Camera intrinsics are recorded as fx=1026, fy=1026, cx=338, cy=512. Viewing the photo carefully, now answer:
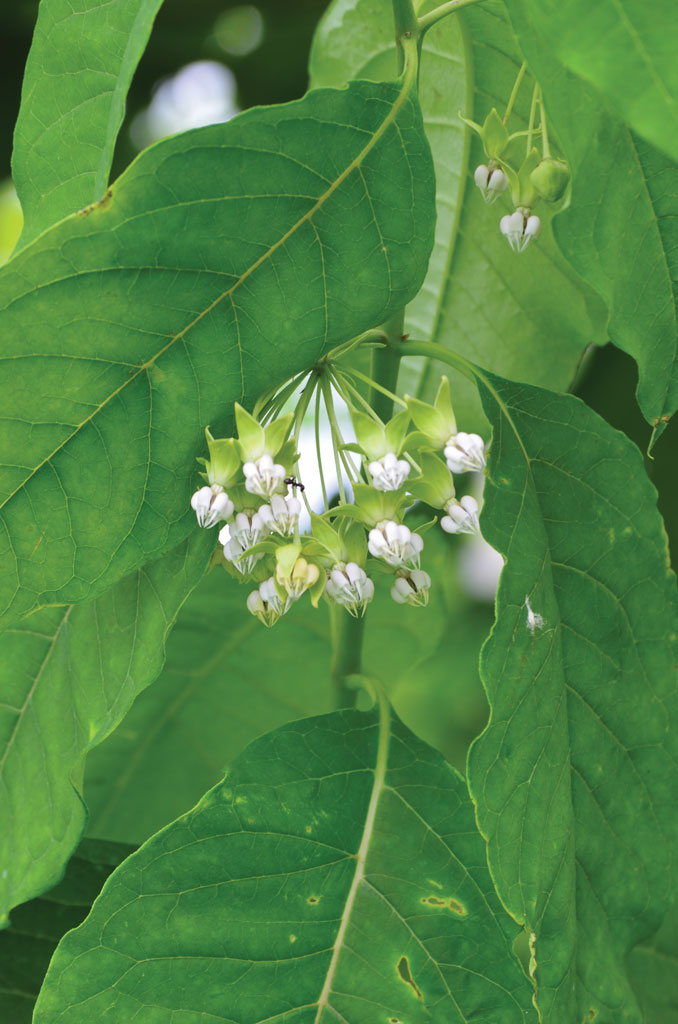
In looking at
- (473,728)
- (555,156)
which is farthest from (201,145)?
(473,728)

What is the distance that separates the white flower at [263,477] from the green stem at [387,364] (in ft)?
0.68

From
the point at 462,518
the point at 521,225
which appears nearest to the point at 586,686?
the point at 462,518

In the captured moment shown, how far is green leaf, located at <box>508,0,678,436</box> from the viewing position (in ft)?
2.61

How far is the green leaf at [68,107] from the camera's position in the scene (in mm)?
937

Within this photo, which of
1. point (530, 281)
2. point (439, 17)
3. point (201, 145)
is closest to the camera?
point (201, 145)

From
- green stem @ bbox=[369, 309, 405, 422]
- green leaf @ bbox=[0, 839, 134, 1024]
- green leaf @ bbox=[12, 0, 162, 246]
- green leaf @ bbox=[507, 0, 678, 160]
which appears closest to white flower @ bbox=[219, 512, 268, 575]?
green stem @ bbox=[369, 309, 405, 422]

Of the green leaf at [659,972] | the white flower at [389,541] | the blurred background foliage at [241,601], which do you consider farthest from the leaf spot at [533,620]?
the green leaf at [659,972]

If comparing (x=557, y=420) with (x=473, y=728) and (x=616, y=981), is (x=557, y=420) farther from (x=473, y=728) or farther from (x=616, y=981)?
(x=473, y=728)

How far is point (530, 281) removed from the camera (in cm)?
135

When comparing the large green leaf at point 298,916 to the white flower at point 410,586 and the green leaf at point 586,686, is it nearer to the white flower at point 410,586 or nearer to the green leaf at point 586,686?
the green leaf at point 586,686

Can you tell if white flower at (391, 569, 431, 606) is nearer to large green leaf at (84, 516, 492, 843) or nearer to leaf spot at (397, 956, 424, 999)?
leaf spot at (397, 956, 424, 999)

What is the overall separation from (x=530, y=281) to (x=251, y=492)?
655mm

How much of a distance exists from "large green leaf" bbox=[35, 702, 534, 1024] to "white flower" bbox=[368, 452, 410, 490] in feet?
1.12

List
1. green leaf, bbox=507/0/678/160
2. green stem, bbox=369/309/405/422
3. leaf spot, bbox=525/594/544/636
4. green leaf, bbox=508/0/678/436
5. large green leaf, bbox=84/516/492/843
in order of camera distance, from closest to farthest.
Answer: green leaf, bbox=507/0/678/160 < green leaf, bbox=508/0/678/436 < leaf spot, bbox=525/594/544/636 < green stem, bbox=369/309/405/422 < large green leaf, bbox=84/516/492/843
